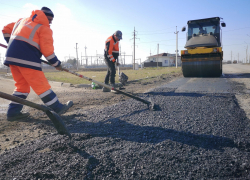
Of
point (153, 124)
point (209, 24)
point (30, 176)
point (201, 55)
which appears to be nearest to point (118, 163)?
point (30, 176)

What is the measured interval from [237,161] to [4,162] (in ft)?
7.32

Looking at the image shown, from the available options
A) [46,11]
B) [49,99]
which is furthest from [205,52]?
[49,99]

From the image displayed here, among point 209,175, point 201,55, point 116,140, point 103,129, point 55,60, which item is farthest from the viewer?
point 201,55

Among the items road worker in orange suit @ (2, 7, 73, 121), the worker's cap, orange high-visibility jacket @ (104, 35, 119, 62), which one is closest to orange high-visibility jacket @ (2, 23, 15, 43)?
road worker in orange suit @ (2, 7, 73, 121)

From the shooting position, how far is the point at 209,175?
61.8 inches

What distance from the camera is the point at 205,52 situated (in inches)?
365

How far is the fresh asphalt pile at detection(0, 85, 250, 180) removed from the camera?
5.29ft

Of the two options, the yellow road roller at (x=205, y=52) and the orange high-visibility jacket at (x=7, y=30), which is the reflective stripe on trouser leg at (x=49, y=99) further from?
the yellow road roller at (x=205, y=52)

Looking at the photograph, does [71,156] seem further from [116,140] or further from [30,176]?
[116,140]

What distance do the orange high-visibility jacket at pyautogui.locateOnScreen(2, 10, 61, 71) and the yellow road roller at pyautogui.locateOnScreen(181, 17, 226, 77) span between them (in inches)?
318

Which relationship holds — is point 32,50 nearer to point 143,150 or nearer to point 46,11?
point 46,11

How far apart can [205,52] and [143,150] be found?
8.62 meters

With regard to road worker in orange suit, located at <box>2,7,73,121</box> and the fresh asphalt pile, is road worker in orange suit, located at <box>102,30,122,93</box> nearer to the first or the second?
road worker in orange suit, located at <box>2,7,73,121</box>

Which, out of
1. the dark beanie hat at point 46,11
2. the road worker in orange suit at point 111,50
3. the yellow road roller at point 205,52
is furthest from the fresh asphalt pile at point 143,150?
the yellow road roller at point 205,52
